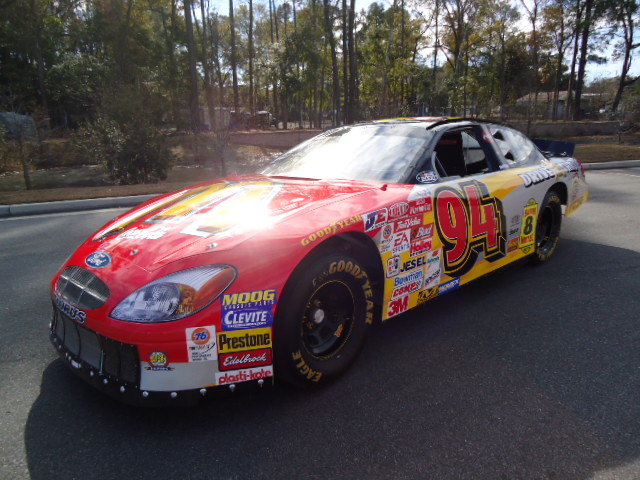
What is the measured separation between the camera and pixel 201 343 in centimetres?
194

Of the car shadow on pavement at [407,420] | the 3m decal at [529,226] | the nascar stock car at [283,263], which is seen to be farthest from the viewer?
the 3m decal at [529,226]

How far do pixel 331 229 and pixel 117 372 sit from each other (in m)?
1.23

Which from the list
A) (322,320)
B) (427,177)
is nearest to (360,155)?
(427,177)

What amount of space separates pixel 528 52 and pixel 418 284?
4025cm

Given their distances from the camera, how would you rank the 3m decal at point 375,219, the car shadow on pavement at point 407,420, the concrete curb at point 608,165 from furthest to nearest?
1. the concrete curb at point 608,165
2. the 3m decal at point 375,219
3. the car shadow on pavement at point 407,420

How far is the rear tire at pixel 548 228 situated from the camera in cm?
432

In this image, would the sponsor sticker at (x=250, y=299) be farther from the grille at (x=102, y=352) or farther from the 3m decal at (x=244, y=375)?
the grille at (x=102, y=352)

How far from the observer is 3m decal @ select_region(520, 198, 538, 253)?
389 cm

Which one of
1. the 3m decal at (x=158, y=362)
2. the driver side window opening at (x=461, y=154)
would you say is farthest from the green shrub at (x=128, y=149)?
the 3m decal at (x=158, y=362)

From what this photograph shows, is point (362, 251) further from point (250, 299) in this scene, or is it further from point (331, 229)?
point (250, 299)

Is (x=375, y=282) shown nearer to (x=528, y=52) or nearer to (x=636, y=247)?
(x=636, y=247)

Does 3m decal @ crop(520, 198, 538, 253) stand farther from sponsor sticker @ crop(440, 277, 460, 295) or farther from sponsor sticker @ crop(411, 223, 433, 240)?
sponsor sticker @ crop(411, 223, 433, 240)

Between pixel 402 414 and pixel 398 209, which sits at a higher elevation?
pixel 398 209

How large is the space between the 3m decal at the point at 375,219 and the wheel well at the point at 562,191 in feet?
9.09
